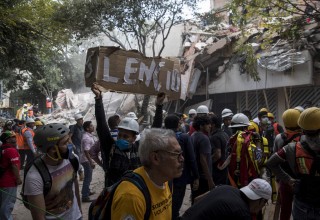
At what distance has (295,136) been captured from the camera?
370 cm

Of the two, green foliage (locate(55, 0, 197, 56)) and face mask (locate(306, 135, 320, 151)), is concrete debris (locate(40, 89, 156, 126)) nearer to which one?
green foliage (locate(55, 0, 197, 56))

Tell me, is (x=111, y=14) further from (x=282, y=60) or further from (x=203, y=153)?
(x=203, y=153)

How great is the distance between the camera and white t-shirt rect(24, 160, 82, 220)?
8.21ft

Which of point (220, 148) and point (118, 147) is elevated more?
point (118, 147)

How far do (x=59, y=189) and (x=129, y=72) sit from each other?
1404 mm

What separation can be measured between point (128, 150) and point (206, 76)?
1193 cm

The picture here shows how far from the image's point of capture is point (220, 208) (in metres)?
2.27

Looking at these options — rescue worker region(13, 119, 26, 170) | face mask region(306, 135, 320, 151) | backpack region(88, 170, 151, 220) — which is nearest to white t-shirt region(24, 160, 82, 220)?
backpack region(88, 170, 151, 220)

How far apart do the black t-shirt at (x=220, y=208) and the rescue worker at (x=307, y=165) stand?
805 millimetres

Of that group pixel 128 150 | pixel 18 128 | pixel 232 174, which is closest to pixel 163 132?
pixel 128 150

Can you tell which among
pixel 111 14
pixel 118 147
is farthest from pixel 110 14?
pixel 118 147

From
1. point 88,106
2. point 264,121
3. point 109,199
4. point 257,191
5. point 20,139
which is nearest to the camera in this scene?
point 109,199

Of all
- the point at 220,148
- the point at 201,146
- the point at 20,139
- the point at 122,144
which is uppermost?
the point at 122,144

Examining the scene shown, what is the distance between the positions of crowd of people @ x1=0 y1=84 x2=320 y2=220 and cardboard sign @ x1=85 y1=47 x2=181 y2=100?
0.63ft
